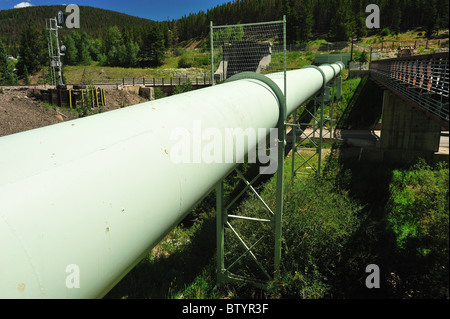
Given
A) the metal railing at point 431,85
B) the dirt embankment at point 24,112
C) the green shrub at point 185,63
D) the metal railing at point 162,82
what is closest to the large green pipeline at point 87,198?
the metal railing at point 431,85

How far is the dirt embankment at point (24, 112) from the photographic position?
19.1 meters

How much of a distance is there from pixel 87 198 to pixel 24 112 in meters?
22.8

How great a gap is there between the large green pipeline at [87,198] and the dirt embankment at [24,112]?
722 inches

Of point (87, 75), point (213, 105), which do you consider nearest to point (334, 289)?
point (213, 105)

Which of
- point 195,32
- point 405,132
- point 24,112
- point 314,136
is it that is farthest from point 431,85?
point 195,32

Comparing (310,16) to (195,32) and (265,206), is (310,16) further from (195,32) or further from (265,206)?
(265,206)

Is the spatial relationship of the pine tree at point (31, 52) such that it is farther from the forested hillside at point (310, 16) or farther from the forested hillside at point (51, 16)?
the forested hillside at point (51, 16)

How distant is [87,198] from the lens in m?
1.77

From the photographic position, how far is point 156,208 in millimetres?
2326

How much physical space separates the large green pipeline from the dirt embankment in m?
18.3

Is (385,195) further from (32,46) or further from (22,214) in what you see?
(32,46)

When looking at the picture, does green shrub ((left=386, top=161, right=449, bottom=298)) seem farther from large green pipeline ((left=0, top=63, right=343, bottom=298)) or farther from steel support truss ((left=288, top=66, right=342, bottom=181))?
large green pipeline ((left=0, top=63, right=343, bottom=298))

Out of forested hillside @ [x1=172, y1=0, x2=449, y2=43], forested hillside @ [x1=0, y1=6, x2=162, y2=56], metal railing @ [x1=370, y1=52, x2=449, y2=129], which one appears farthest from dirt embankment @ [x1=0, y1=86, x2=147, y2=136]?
forested hillside @ [x1=0, y1=6, x2=162, y2=56]

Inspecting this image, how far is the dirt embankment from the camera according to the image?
19094mm
